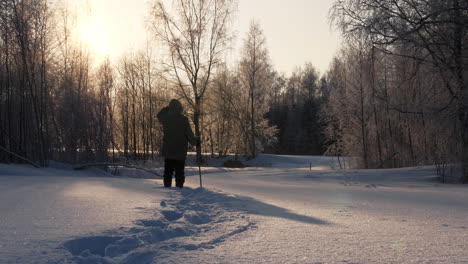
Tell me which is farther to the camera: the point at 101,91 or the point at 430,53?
the point at 101,91

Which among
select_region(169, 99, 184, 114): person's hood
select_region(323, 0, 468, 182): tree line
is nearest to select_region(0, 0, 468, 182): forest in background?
select_region(323, 0, 468, 182): tree line

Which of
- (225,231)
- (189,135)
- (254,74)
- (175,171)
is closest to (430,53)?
(189,135)

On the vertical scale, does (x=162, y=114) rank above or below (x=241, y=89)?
below

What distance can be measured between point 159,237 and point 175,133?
460 cm

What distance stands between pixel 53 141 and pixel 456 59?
17.1m

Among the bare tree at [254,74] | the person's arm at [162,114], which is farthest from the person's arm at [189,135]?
the bare tree at [254,74]

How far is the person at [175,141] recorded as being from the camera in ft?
23.3

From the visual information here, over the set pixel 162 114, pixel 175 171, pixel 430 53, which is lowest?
pixel 175 171

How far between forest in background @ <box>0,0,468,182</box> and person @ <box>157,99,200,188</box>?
5518 millimetres

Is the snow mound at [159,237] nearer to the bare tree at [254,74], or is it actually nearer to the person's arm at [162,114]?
the person's arm at [162,114]

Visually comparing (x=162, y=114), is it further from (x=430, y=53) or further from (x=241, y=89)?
(x=241, y=89)

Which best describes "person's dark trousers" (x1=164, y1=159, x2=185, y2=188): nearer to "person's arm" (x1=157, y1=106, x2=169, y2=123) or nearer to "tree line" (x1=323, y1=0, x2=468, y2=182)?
"person's arm" (x1=157, y1=106, x2=169, y2=123)

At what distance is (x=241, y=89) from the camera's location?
3319cm

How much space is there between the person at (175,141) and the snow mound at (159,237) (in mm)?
3129
